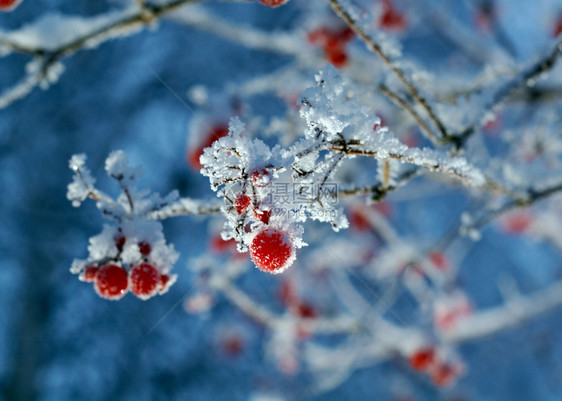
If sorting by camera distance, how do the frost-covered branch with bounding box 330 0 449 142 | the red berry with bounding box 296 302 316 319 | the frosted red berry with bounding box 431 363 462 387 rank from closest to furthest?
the frost-covered branch with bounding box 330 0 449 142, the frosted red berry with bounding box 431 363 462 387, the red berry with bounding box 296 302 316 319

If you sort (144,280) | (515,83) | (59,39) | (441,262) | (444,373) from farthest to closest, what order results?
(441,262)
(444,373)
(59,39)
(515,83)
(144,280)

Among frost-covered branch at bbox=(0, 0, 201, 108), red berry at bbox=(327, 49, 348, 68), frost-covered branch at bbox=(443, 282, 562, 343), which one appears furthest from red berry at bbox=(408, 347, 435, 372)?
frost-covered branch at bbox=(0, 0, 201, 108)

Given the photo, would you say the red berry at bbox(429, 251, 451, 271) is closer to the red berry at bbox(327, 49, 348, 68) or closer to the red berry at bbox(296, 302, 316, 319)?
the red berry at bbox(296, 302, 316, 319)

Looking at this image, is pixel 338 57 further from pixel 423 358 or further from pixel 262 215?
pixel 423 358

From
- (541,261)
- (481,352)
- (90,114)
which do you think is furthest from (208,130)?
(541,261)

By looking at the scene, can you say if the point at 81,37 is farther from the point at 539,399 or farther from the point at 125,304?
the point at 539,399

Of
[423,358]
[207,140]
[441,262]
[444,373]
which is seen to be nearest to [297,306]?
[423,358]
